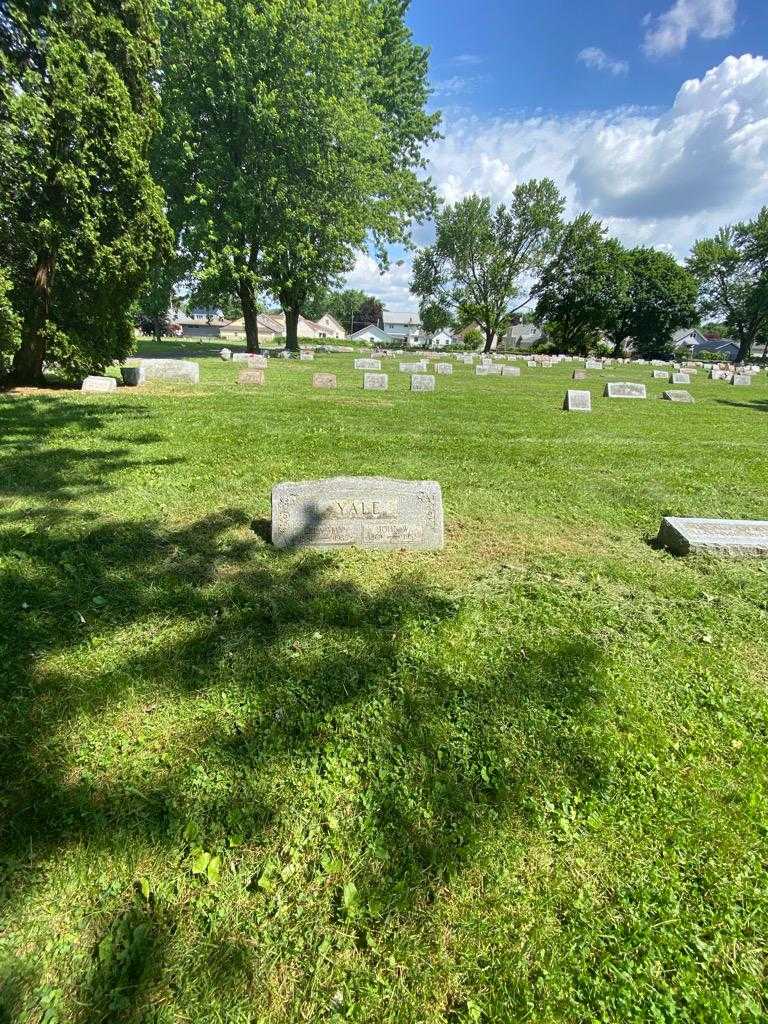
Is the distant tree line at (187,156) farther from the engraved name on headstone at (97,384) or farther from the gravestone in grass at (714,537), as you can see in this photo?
the gravestone in grass at (714,537)

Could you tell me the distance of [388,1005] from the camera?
1.55 metres

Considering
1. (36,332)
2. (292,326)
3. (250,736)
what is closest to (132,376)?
(36,332)

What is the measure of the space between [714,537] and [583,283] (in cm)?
6124

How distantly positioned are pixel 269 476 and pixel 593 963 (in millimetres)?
5471

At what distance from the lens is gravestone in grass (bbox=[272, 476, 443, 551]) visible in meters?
4.47

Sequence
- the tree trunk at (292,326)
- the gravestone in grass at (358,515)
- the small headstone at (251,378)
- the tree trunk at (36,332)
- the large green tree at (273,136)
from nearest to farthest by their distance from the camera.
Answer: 1. the gravestone in grass at (358,515)
2. the tree trunk at (36,332)
3. the small headstone at (251,378)
4. the large green tree at (273,136)
5. the tree trunk at (292,326)

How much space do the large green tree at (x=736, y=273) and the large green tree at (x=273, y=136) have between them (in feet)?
170

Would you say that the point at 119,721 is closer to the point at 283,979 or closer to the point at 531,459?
the point at 283,979

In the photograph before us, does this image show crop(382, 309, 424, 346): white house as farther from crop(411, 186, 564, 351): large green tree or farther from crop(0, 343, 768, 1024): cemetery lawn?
crop(0, 343, 768, 1024): cemetery lawn

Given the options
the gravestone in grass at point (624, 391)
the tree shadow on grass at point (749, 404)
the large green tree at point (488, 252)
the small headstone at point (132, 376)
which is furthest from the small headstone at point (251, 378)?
the large green tree at point (488, 252)

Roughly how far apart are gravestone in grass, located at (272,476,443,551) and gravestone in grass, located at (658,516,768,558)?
2.35 meters

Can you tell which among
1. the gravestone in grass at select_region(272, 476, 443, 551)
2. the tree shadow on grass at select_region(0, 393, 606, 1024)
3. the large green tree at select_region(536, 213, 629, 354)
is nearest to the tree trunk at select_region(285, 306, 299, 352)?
the gravestone in grass at select_region(272, 476, 443, 551)

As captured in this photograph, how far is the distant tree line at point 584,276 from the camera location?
54.2 m

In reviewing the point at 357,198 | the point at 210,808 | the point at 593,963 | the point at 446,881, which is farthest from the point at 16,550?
the point at 357,198
